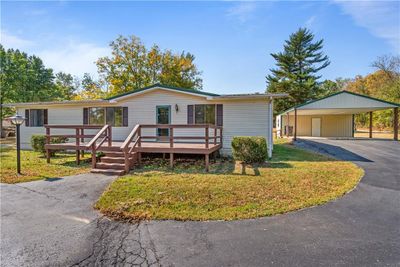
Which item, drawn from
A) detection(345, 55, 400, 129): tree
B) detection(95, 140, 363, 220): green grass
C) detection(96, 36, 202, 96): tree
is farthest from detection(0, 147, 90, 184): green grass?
detection(345, 55, 400, 129): tree

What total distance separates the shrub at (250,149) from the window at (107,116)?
6.45 meters

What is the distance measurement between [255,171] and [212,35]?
826cm

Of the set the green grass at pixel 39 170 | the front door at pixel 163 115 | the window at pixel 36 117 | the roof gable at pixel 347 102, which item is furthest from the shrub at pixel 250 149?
the window at pixel 36 117

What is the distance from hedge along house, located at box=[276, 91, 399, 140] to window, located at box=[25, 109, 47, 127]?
57.9 ft

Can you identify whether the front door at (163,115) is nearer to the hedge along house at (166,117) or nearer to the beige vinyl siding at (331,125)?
the hedge along house at (166,117)

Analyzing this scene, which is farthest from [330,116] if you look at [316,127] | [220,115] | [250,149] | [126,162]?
[126,162]

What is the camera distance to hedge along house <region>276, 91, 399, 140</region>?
1686 centimetres

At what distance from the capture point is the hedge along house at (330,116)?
16.9 meters

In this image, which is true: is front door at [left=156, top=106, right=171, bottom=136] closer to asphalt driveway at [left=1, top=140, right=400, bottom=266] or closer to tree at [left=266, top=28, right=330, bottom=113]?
asphalt driveway at [left=1, top=140, right=400, bottom=266]

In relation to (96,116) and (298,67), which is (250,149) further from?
(298,67)

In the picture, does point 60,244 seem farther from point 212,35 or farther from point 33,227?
point 212,35

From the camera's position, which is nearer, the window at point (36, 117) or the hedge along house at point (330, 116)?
the window at point (36, 117)

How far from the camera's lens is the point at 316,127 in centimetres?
2361

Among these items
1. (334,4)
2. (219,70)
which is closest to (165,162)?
(334,4)
